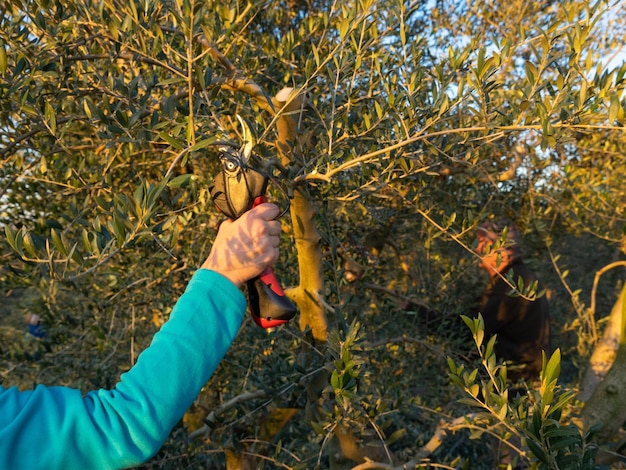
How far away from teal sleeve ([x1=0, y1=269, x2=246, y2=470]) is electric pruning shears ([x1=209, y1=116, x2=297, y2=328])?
0.25 metres

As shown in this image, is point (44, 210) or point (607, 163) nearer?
point (44, 210)

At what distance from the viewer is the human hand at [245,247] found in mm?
1087

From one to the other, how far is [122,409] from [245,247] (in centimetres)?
40

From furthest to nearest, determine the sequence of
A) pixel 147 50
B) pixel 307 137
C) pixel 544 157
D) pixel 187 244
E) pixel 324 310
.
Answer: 1. pixel 544 157
2. pixel 187 244
3. pixel 324 310
4. pixel 307 137
5. pixel 147 50

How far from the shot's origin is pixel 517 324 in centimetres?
369

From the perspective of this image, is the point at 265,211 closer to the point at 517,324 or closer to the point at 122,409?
the point at 122,409

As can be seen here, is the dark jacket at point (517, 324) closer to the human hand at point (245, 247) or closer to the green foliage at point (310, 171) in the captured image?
the green foliage at point (310, 171)

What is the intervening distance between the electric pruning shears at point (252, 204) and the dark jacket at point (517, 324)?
267 cm

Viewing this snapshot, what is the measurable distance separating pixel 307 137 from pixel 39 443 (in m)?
1.58

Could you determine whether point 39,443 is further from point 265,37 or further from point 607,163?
point 607,163

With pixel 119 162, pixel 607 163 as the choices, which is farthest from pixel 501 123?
pixel 607 163

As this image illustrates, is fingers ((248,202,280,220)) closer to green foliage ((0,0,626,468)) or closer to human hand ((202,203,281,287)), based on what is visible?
human hand ((202,203,281,287))

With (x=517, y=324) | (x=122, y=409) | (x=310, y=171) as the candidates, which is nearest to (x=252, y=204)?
(x=122, y=409)

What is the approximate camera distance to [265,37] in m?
3.09
